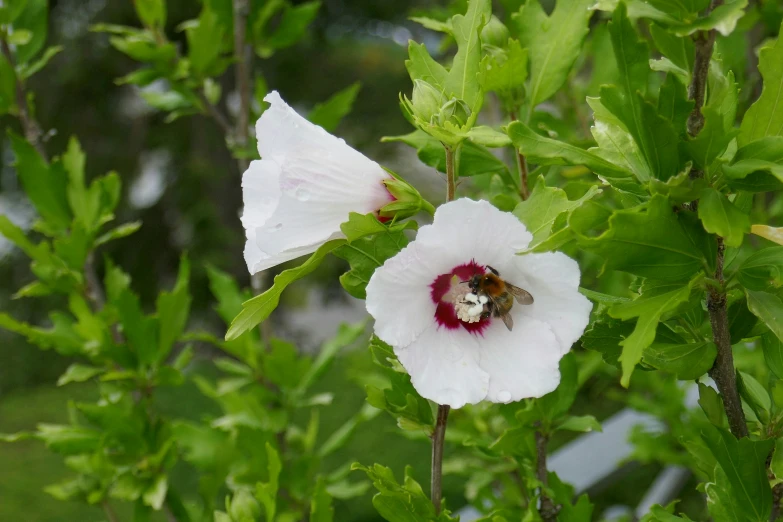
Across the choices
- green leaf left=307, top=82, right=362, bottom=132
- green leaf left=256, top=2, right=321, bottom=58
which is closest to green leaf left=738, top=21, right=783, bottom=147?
green leaf left=307, top=82, right=362, bottom=132

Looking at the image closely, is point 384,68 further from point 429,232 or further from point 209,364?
point 429,232

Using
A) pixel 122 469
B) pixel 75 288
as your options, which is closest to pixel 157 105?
pixel 75 288

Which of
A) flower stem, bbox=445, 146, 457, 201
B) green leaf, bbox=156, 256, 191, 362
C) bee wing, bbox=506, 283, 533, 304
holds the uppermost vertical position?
flower stem, bbox=445, 146, 457, 201

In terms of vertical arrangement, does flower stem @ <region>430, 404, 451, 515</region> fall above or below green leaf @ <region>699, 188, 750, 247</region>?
below

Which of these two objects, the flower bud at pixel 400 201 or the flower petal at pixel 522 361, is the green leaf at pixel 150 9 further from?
the flower petal at pixel 522 361

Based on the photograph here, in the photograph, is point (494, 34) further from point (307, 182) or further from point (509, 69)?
point (307, 182)

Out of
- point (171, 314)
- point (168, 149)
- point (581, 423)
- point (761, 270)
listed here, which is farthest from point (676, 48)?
point (168, 149)

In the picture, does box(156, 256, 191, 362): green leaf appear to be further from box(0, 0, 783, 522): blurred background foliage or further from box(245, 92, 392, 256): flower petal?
box(0, 0, 783, 522): blurred background foliage
